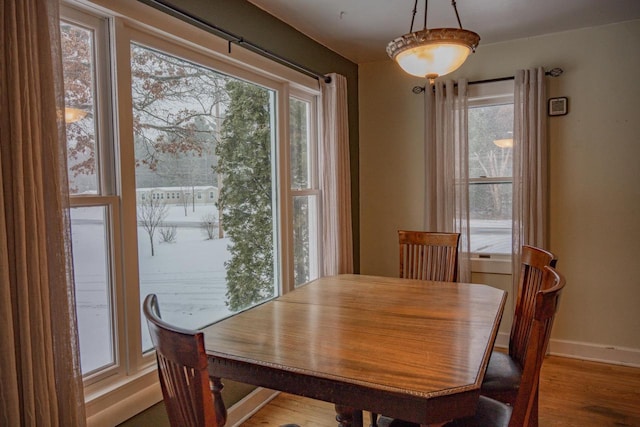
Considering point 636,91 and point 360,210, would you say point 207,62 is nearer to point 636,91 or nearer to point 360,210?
point 360,210

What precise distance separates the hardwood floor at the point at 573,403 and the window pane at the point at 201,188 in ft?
2.22

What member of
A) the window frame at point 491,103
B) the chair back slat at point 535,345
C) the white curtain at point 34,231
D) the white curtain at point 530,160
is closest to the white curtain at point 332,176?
the window frame at point 491,103

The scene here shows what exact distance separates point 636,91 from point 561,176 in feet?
2.41

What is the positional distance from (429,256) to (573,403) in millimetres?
1208

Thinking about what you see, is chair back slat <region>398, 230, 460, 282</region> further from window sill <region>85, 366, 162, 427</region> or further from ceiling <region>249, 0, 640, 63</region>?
window sill <region>85, 366, 162, 427</region>

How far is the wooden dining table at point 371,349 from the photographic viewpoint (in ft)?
3.74

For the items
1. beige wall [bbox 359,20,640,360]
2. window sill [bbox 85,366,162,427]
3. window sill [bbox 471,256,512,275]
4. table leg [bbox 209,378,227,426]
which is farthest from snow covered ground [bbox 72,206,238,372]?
beige wall [bbox 359,20,640,360]

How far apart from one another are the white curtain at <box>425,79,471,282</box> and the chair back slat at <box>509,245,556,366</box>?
1433 millimetres

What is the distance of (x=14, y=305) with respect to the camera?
1288 millimetres

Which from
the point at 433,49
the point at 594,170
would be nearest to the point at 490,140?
the point at 594,170

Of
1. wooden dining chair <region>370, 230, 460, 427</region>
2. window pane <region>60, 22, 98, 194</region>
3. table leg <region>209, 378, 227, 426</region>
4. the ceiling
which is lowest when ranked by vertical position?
table leg <region>209, 378, 227, 426</region>

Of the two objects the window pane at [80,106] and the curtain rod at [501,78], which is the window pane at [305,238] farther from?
the window pane at [80,106]

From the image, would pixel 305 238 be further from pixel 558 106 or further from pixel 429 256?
pixel 558 106

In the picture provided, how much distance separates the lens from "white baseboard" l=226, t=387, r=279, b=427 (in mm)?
2466
